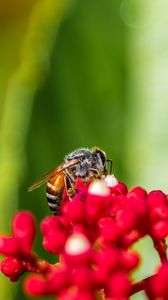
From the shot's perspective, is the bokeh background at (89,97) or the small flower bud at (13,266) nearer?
the small flower bud at (13,266)

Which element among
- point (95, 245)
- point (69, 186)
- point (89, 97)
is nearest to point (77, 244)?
point (95, 245)

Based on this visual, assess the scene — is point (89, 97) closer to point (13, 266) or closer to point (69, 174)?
point (69, 174)

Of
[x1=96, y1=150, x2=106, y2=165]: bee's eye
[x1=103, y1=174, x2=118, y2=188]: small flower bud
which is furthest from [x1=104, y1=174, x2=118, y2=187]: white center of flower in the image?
[x1=96, y1=150, x2=106, y2=165]: bee's eye

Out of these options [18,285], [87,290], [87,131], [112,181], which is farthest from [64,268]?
[87,131]

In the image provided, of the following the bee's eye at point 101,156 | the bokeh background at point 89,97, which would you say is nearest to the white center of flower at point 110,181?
the bee's eye at point 101,156

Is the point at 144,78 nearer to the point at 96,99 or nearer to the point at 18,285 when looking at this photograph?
the point at 96,99

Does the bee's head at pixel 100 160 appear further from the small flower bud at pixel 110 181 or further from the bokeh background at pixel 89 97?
the bokeh background at pixel 89 97
